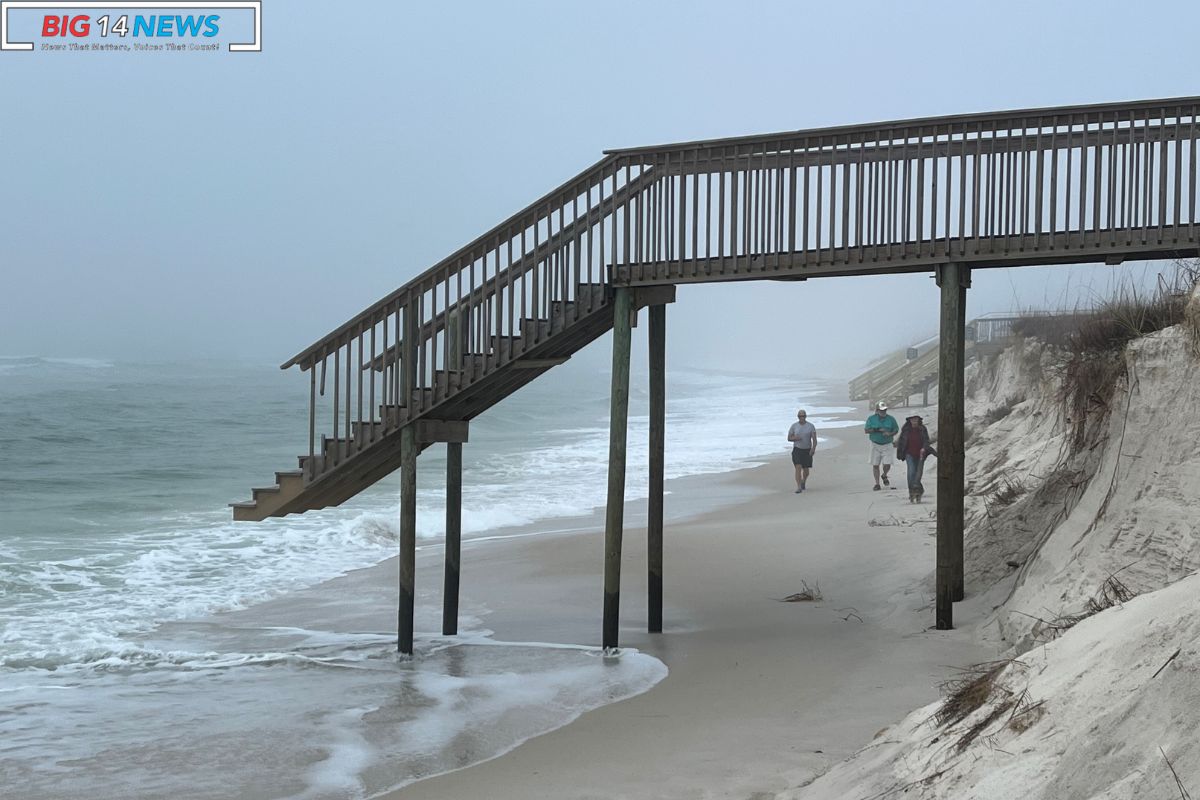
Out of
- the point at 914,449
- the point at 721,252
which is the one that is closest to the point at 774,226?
the point at 721,252

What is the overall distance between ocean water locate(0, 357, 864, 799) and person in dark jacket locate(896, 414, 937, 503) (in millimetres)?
6069

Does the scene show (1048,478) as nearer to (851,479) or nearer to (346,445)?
(346,445)

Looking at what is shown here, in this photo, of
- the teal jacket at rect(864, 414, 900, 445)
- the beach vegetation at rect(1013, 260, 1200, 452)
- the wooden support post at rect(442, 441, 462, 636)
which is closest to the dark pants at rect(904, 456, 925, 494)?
the teal jacket at rect(864, 414, 900, 445)

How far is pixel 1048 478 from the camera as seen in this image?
454 inches

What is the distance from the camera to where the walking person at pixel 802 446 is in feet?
72.0

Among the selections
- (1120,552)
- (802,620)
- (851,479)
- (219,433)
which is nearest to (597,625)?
(802,620)

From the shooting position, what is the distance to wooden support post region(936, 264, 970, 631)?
10.1m

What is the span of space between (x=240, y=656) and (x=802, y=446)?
13.1m

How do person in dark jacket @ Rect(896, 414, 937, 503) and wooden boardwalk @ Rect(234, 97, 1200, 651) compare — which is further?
person in dark jacket @ Rect(896, 414, 937, 503)

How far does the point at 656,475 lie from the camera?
456 inches

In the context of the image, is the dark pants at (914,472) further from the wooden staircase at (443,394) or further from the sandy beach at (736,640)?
the wooden staircase at (443,394)

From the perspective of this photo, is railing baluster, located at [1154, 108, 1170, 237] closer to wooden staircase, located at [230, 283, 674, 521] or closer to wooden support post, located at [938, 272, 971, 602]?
wooden support post, located at [938, 272, 971, 602]

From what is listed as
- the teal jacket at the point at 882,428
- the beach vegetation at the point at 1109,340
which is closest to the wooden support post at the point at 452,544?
the beach vegetation at the point at 1109,340

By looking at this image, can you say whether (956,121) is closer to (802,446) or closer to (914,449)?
(914,449)
